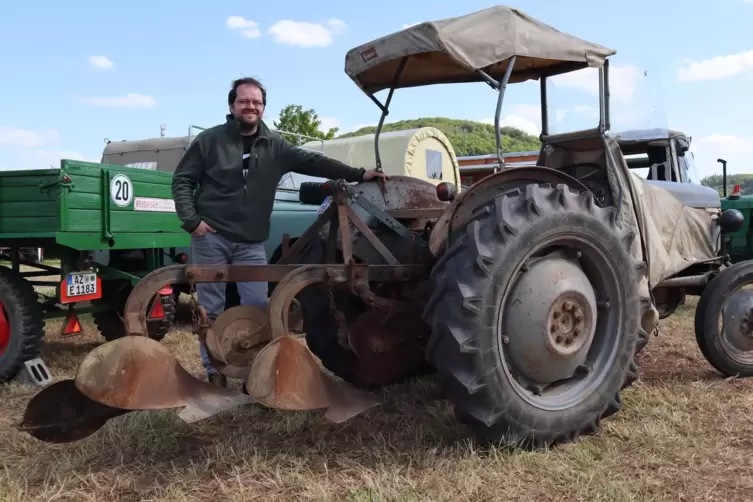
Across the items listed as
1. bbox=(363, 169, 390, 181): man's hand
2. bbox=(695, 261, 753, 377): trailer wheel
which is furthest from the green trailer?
bbox=(695, 261, 753, 377): trailer wheel

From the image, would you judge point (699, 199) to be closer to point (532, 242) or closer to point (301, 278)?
point (532, 242)

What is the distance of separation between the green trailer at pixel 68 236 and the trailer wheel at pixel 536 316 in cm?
291

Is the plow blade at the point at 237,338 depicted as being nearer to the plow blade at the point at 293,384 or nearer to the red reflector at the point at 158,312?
the plow blade at the point at 293,384

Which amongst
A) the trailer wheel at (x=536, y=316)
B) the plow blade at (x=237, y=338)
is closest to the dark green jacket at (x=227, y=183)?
the plow blade at (x=237, y=338)

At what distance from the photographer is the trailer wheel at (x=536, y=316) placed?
2693mm

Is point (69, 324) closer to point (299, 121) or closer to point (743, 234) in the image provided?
point (743, 234)

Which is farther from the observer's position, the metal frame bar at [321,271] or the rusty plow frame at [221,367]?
the metal frame bar at [321,271]

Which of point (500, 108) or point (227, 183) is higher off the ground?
point (500, 108)

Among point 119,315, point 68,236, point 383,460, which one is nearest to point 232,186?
point 383,460

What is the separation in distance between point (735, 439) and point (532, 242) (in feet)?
4.80

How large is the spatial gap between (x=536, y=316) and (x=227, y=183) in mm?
1900

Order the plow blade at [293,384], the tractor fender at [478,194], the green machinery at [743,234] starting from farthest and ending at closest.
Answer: the green machinery at [743,234] < the tractor fender at [478,194] < the plow blade at [293,384]

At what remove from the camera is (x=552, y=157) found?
14.3 ft

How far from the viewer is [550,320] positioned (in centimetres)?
295
